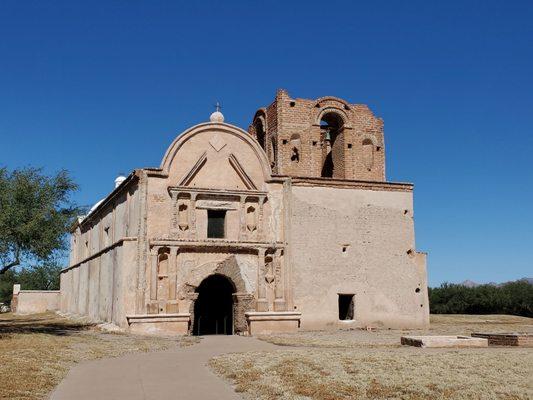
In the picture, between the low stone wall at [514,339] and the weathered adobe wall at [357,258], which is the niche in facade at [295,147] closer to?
the weathered adobe wall at [357,258]

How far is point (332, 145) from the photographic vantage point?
1128 inches

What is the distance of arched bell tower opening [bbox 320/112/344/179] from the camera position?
2736cm

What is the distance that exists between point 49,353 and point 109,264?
1061 cm

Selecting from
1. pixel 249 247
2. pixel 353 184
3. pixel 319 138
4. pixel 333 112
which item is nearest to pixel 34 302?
pixel 249 247

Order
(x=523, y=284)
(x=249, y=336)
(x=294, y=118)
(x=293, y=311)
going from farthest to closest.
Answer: (x=523, y=284)
(x=294, y=118)
(x=293, y=311)
(x=249, y=336)

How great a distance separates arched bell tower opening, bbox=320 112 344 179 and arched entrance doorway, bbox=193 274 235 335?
7839mm

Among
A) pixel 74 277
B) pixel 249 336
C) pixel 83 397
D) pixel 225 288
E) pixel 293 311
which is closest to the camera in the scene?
pixel 83 397

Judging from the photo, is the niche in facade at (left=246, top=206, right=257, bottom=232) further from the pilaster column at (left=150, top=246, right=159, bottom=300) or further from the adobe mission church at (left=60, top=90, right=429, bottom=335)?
the pilaster column at (left=150, top=246, right=159, bottom=300)

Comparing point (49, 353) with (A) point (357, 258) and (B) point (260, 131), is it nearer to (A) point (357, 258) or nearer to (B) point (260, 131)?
(A) point (357, 258)

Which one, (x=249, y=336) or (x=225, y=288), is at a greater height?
(x=225, y=288)

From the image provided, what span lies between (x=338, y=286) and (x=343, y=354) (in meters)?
10.3

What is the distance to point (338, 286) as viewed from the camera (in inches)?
921

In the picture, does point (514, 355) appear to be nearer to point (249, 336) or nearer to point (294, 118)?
point (249, 336)

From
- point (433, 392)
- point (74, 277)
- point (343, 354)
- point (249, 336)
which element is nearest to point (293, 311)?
point (249, 336)
